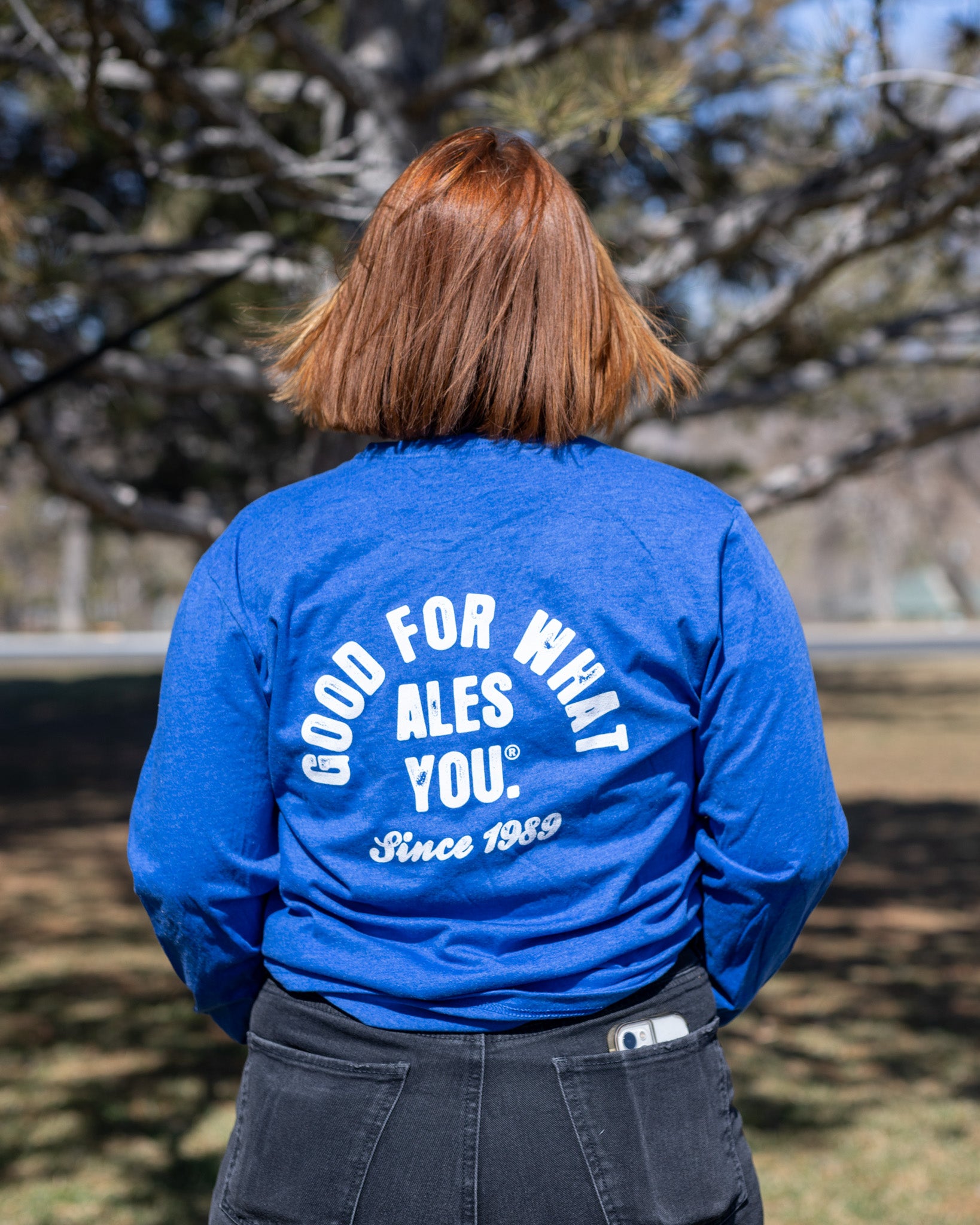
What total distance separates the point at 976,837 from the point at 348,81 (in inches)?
246

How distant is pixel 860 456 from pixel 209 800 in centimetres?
340

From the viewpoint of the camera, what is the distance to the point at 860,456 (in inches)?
164

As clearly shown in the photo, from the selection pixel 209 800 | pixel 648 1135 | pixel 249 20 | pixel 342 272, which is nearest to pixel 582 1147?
pixel 648 1135

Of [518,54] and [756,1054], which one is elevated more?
[518,54]

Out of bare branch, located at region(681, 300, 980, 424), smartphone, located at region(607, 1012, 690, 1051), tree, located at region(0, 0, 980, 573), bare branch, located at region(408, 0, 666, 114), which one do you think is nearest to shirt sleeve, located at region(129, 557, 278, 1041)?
smartphone, located at region(607, 1012, 690, 1051)

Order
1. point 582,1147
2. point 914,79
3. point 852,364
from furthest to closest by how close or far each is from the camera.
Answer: point 852,364, point 914,79, point 582,1147

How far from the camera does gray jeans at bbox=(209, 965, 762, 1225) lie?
1167mm

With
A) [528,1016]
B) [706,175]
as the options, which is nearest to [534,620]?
[528,1016]

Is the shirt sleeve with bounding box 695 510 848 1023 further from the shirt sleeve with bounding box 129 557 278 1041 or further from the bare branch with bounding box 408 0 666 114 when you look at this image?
the bare branch with bounding box 408 0 666 114

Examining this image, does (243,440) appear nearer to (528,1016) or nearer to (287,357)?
(287,357)

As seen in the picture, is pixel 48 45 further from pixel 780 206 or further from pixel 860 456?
pixel 860 456

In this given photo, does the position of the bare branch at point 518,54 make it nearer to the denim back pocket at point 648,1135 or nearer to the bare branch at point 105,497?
the bare branch at point 105,497

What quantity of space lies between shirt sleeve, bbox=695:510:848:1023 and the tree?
1.69m

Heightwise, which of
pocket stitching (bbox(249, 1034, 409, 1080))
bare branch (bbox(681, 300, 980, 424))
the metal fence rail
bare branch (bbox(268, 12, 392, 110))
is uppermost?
bare branch (bbox(268, 12, 392, 110))
